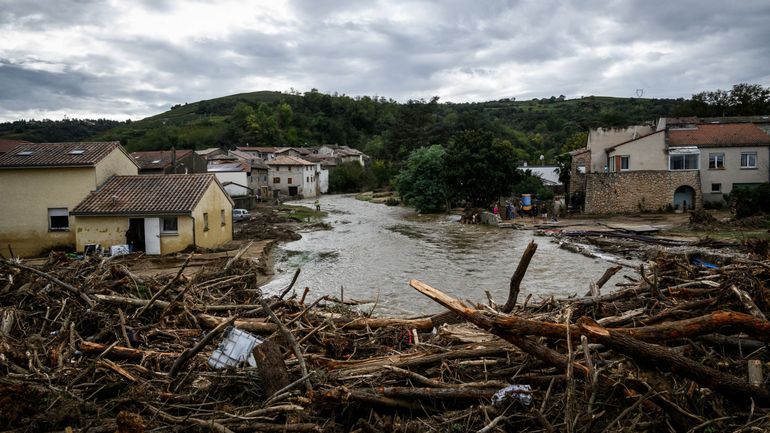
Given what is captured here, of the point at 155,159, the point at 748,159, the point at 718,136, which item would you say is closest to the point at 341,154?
the point at 155,159

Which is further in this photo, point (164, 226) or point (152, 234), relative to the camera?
point (164, 226)

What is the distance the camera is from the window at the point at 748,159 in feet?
112

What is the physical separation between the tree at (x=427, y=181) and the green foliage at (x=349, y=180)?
119ft

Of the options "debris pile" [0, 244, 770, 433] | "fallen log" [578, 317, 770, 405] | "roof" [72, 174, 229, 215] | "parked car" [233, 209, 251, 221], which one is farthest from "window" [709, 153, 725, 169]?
"fallen log" [578, 317, 770, 405]

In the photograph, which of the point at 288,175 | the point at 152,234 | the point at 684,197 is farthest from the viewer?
the point at 288,175

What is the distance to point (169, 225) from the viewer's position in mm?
21531

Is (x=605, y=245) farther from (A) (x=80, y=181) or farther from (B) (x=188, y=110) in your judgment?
(B) (x=188, y=110)

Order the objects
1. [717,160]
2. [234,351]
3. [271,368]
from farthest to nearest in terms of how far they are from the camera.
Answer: [717,160] → [234,351] → [271,368]

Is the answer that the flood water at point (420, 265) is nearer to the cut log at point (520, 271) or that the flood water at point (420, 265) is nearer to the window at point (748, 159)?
the cut log at point (520, 271)

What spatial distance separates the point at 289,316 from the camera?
304 inches

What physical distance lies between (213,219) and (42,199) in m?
7.49

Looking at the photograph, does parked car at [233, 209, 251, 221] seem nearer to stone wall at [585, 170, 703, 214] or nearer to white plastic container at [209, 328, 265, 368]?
stone wall at [585, 170, 703, 214]

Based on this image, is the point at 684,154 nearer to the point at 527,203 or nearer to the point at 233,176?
the point at 527,203

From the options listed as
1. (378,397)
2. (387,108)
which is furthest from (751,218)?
(387,108)
